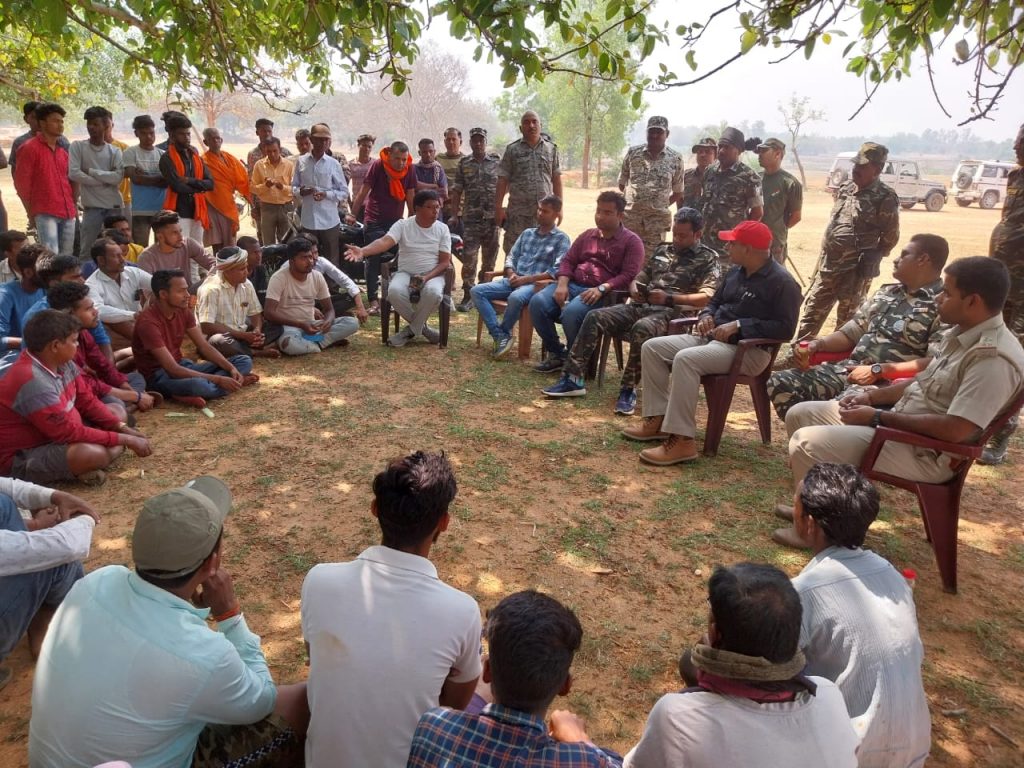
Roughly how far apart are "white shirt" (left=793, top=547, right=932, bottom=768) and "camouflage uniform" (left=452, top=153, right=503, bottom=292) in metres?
6.70

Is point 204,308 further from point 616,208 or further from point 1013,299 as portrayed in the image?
point 1013,299

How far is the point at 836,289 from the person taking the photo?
21.2 feet

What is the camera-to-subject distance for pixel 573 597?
307 centimetres

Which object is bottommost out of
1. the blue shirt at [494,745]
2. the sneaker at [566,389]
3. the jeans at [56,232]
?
the sneaker at [566,389]

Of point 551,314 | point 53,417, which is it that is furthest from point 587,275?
point 53,417

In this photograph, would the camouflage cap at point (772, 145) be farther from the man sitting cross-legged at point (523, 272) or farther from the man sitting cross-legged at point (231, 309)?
the man sitting cross-legged at point (231, 309)

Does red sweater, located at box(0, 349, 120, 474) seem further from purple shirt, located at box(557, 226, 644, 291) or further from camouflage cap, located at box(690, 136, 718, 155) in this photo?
camouflage cap, located at box(690, 136, 718, 155)

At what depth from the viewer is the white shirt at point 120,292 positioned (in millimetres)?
5230

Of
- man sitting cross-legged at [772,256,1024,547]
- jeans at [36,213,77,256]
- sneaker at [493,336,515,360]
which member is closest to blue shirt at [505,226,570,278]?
sneaker at [493,336,515,360]

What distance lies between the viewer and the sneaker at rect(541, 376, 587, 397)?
5523mm

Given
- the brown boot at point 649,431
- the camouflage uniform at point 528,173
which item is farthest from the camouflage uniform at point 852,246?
the camouflage uniform at point 528,173

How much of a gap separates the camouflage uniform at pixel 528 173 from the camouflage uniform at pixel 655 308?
252 centimetres

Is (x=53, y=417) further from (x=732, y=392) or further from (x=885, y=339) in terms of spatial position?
(x=885, y=339)

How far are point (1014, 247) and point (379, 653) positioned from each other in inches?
207
